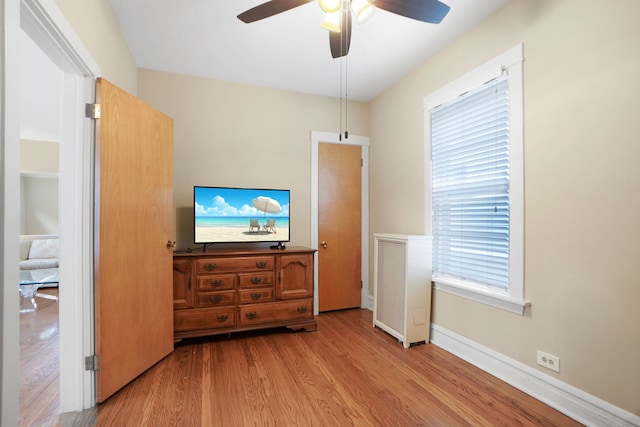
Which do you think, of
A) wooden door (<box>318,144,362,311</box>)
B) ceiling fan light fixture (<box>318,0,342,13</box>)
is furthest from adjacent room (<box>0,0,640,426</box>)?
wooden door (<box>318,144,362,311</box>)

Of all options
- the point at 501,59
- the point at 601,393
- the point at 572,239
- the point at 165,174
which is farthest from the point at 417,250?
the point at 165,174

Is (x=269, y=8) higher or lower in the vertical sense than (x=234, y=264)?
higher

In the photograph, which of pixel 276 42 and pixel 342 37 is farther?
pixel 276 42

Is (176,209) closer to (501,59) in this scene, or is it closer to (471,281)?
(471,281)

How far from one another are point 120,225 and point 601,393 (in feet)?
9.98

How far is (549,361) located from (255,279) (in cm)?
234

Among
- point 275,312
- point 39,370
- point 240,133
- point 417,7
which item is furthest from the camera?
point 240,133

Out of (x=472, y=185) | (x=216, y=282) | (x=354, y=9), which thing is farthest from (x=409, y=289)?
(x=354, y=9)

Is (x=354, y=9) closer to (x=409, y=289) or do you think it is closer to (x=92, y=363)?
(x=409, y=289)

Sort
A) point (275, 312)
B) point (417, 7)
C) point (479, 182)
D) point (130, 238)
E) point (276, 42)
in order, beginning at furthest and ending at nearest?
1. point (275, 312)
2. point (276, 42)
3. point (479, 182)
4. point (130, 238)
5. point (417, 7)

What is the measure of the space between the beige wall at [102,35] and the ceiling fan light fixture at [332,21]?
4.24ft

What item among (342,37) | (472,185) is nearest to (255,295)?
(472,185)

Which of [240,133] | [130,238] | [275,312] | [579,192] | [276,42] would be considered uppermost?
[276,42]

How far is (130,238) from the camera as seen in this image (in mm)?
2070
